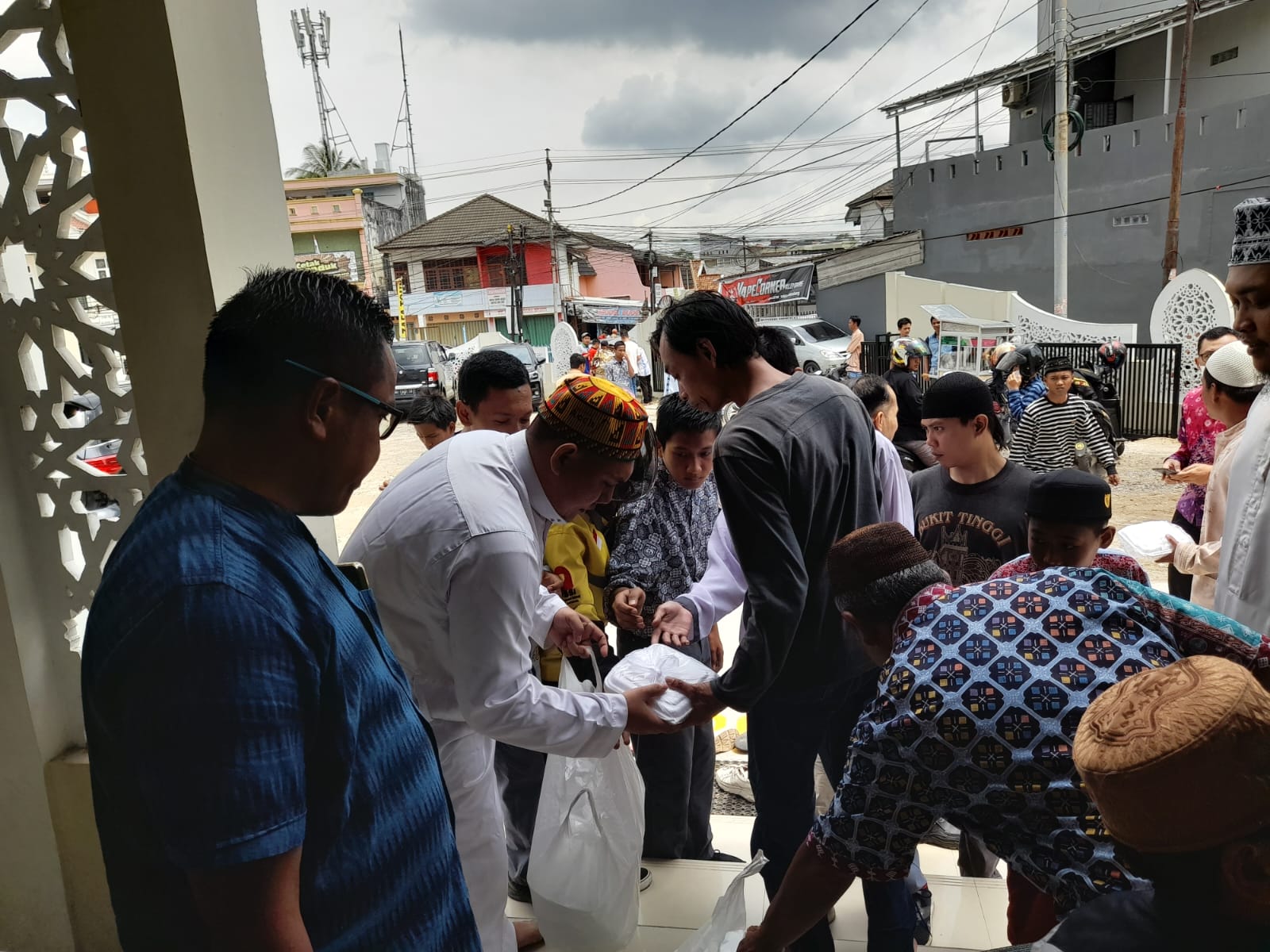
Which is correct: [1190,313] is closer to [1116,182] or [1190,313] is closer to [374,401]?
[1116,182]

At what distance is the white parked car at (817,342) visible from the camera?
2039 centimetres

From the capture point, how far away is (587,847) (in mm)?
2318

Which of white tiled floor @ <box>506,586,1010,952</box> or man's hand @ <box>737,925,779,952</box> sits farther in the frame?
white tiled floor @ <box>506,586,1010,952</box>

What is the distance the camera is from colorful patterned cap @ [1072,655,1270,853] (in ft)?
2.94

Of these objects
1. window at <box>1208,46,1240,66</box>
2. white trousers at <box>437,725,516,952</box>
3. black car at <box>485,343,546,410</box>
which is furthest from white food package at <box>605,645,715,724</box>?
window at <box>1208,46,1240,66</box>

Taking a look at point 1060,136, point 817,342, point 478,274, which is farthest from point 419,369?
point 478,274

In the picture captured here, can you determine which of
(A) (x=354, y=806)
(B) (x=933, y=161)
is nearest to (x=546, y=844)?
(A) (x=354, y=806)

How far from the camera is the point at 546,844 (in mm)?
2348

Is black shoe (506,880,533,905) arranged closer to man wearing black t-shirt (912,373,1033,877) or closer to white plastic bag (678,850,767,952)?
white plastic bag (678,850,767,952)

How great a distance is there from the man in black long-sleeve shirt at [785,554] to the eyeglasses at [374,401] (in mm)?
995

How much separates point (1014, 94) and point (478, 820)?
90.8ft

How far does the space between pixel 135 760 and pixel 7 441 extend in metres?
1.92

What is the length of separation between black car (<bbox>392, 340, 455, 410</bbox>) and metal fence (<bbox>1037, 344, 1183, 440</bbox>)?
478 inches

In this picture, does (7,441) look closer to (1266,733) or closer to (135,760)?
(135,760)
